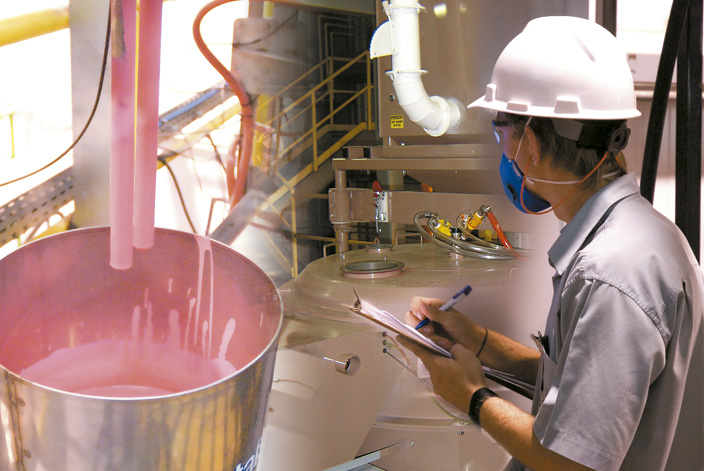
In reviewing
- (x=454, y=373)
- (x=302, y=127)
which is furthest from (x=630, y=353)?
(x=302, y=127)

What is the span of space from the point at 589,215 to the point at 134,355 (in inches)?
32.5

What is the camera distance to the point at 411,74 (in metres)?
1.51

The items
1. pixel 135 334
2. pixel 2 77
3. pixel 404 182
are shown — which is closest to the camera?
pixel 2 77

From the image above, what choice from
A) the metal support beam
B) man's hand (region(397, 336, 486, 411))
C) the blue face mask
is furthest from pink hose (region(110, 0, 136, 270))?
the metal support beam

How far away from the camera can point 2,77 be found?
90cm

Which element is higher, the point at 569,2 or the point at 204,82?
the point at 569,2

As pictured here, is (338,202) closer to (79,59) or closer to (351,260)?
(351,260)

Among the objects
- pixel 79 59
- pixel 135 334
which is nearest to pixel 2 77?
pixel 79 59

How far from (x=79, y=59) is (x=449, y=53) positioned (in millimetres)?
910

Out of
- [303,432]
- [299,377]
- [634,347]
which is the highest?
[634,347]

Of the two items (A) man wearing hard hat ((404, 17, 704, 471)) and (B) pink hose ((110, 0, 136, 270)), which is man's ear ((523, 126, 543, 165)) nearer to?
(A) man wearing hard hat ((404, 17, 704, 471))

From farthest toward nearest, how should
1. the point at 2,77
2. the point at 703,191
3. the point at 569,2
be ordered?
the point at 703,191 → the point at 569,2 → the point at 2,77

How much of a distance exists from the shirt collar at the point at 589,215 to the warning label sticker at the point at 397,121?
43 cm

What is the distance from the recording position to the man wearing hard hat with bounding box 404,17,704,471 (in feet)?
3.42
